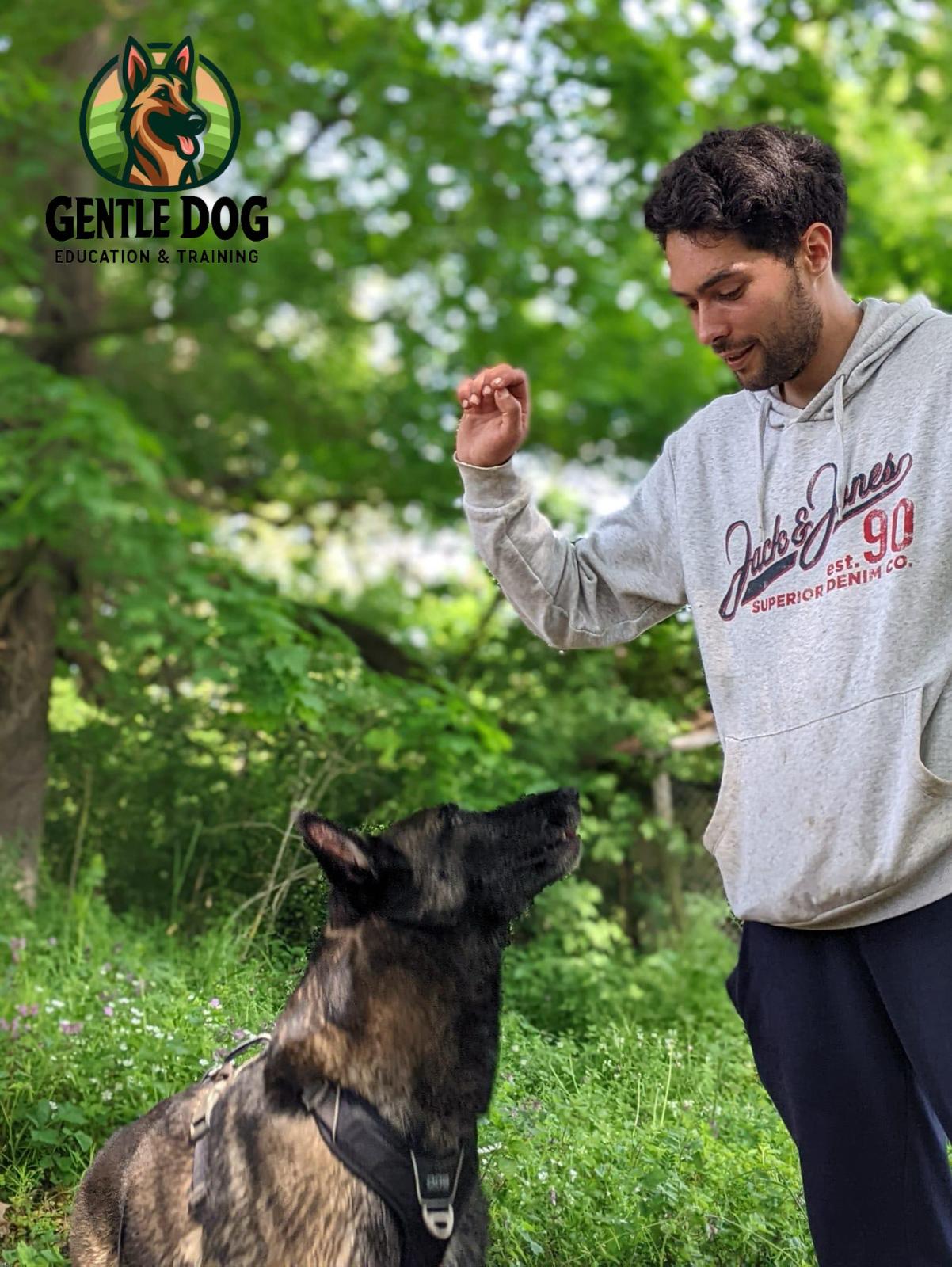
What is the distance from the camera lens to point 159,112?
7.18m

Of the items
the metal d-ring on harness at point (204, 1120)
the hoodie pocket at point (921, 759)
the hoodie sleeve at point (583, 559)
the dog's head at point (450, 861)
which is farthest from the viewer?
the hoodie sleeve at point (583, 559)

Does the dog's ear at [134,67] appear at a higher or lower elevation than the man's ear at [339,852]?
higher

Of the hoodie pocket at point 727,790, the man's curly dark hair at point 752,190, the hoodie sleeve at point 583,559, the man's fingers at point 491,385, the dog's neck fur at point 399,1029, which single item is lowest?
the dog's neck fur at point 399,1029

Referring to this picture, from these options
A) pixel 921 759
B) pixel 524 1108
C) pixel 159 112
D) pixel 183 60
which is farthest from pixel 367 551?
pixel 921 759

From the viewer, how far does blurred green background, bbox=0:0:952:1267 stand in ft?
15.2

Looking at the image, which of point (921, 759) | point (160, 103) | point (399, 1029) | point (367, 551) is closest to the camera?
point (921, 759)

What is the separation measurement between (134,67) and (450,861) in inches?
233

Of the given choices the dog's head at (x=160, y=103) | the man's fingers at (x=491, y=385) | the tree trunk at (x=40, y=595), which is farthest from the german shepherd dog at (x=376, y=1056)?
the dog's head at (x=160, y=103)

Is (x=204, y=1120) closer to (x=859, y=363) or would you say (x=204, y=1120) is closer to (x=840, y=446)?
(x=840, y=446)

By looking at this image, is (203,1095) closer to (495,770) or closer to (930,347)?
(930,347)

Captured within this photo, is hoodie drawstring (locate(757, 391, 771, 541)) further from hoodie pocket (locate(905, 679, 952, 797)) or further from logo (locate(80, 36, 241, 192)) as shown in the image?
logo (locate(80, 36, 241, 192))

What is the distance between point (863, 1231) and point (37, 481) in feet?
18.1

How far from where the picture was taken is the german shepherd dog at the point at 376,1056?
2.68 m

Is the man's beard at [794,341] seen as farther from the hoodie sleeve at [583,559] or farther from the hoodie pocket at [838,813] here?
the hoodie pocket at [838,813]
